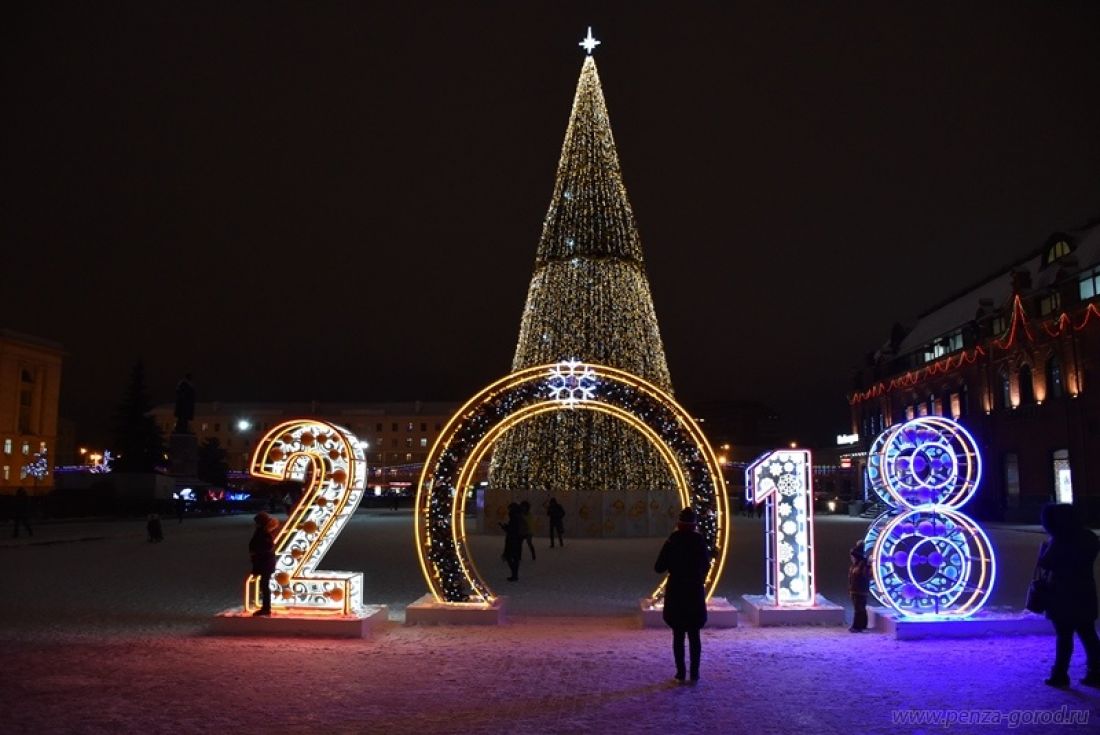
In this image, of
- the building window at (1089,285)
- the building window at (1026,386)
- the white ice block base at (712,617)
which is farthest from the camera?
the building window at (1026,386)

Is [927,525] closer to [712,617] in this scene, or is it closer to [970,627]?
[970,627]

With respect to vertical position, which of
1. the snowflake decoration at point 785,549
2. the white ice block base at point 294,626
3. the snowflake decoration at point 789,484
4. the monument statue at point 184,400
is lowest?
the white ice block base at point 294,626

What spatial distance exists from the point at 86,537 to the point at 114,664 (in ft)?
73.7

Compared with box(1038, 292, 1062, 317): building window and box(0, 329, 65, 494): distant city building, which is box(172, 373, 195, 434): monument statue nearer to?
box(0, 329, 65, 494): distant city building

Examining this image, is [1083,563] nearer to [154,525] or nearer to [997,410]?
[154,525]

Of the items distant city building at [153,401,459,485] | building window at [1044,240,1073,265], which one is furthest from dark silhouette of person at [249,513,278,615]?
distant city building at [153,401,459,485]

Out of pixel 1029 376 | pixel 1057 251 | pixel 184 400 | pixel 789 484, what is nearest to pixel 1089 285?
pixel 1057 251

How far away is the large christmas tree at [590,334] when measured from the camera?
28797mm

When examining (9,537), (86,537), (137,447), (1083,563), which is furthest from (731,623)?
(137,447)

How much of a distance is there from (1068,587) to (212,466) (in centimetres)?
8864

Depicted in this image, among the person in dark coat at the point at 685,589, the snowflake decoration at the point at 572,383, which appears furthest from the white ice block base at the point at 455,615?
the person in dark coat at the point at 685,589

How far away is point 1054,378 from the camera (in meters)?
38.8

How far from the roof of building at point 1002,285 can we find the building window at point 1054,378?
3.32 metres

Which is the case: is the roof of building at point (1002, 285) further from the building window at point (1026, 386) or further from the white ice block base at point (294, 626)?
the white ice block base at point (294, 626)
